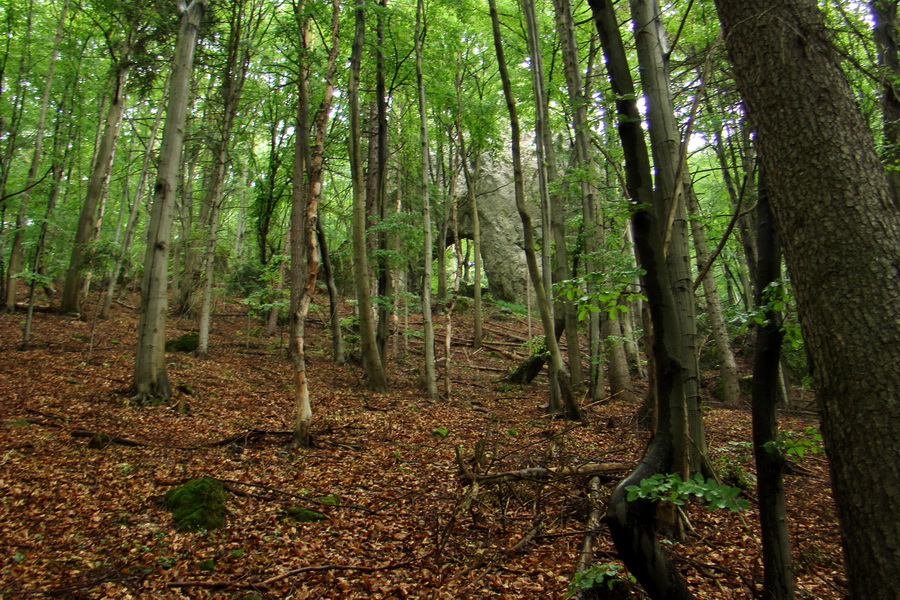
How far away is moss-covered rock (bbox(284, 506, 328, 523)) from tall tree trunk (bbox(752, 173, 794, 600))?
3.93 meters

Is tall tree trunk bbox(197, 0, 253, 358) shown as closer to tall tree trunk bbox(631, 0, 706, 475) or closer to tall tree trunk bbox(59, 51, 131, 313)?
tall tree trunk bbox(59, 51, 131, 313)

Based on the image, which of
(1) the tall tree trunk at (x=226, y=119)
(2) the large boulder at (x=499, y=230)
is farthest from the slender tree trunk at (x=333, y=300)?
(2) the large boulder at (x=499, y=230)

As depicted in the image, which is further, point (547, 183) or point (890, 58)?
point (547, 183)

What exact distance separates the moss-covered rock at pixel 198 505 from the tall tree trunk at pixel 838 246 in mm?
4807

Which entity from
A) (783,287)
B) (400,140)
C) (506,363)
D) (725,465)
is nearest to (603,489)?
(725,465)

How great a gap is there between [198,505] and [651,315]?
4.53 meters

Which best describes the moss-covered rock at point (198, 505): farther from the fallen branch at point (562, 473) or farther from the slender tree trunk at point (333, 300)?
the slender tree trunk at point (333, 300)

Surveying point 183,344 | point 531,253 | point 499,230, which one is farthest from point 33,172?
point 499,230

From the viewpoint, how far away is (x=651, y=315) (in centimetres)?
262

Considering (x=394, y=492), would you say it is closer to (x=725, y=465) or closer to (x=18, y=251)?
→ (x=725, y=465)

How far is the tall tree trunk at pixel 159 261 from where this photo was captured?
7.67 metres

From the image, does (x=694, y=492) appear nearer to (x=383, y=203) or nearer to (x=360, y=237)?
(x=360, y=237)

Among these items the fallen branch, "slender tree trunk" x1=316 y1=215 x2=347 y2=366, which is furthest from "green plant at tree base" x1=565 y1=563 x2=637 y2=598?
"slender tree trunk" x1=316 y1=215 x2=347 y2=366

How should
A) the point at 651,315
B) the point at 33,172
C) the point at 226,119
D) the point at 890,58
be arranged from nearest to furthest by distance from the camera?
1. the point at 651,315
2. the point at 890,58
3. the point at 33,172
4. the point at 226,119
